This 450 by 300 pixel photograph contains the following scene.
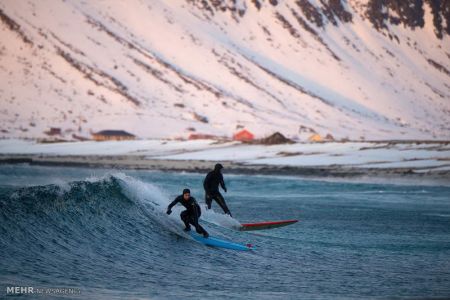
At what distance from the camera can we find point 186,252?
2438cm

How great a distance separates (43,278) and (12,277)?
61cm

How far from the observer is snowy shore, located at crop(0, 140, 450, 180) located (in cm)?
7512

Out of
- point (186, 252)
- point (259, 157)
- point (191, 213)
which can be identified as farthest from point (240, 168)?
point (186, 252)

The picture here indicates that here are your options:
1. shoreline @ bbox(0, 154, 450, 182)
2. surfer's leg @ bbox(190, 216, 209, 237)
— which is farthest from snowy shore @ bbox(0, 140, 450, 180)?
surfer's leg @ bbox(190, 216, 209, 237)

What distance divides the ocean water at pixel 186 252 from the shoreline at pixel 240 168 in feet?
97.1

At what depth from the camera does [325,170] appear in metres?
75.3

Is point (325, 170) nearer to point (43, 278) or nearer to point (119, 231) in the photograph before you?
point (119, 231)

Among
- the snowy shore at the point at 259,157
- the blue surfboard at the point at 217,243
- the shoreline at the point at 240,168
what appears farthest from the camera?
the snowy shore at the point at 259,157

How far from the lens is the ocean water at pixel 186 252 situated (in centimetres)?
1981

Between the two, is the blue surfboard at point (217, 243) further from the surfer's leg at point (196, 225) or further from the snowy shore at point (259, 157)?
the snowy shore at point (259, 157)

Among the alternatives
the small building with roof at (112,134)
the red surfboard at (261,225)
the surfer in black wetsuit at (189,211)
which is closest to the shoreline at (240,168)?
the red surfboard at (261,225)

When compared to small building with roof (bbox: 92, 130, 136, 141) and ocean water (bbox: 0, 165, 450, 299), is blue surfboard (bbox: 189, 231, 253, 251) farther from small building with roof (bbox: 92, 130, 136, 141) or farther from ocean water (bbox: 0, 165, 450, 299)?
small building with roof (bbox: 92, 130, 136, 141)

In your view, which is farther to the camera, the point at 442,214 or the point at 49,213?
the point at 442,214

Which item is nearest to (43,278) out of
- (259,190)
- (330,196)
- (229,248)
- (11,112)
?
(229,248)
